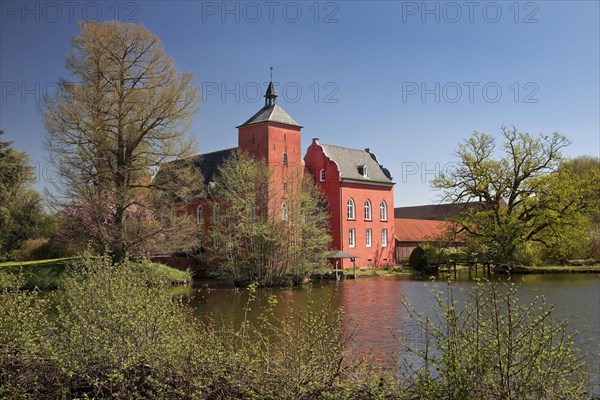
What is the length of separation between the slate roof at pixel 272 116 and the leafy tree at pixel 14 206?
20.7 meters

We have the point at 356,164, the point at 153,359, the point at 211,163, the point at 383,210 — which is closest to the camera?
the point at 153,359

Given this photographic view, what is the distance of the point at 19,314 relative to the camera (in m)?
7.39

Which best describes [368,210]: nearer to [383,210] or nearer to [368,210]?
[368,210]

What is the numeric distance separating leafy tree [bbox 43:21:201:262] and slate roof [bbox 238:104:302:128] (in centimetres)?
1062

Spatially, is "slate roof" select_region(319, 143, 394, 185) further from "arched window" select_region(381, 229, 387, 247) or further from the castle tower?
the castle tower

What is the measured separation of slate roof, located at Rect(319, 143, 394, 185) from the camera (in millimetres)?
46125

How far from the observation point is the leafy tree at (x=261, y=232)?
109ft

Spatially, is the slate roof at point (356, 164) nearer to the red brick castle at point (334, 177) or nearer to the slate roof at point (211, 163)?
the red brick castle at point (334, 177)

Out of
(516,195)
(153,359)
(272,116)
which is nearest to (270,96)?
(272,116)

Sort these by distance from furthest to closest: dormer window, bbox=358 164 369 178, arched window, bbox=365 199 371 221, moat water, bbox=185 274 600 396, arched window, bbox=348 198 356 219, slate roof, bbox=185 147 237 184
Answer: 1. dormer window, bbox=358 164 369 178
2. arched window, bbox=365 199 371 221
3. arched window, bbox=348 198 356 219
4. slate roof, bbox=185 147 237 184
5. moat water, bbox=185 274 600 396

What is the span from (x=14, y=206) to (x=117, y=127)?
24742 mm

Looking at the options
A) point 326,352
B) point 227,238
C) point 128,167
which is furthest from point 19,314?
point 227,238

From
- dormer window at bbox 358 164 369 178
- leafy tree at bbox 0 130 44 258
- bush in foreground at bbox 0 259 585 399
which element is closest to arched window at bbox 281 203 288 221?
dormer window at bbox 358 164 369 178

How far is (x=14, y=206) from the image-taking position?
156ft
